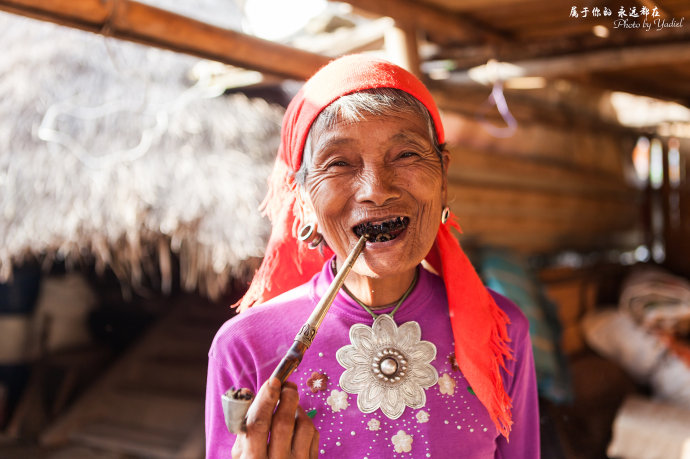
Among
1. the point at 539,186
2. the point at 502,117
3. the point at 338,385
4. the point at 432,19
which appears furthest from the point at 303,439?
the point at 539,186

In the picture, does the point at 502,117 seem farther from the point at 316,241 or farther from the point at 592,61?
the point at 316,241

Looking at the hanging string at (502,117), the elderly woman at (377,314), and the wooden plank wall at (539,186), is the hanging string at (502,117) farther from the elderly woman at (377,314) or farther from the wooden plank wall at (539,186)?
the elderly woman at (377,314)

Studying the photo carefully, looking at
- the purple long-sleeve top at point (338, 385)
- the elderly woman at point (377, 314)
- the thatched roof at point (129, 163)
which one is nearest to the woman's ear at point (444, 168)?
the elderly woman at point (377, 314)

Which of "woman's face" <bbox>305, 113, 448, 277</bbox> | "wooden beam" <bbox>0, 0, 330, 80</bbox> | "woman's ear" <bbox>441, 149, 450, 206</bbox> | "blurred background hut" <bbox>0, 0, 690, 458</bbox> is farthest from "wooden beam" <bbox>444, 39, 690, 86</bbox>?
"woman's face" <bbox>305, 113, 448, 277</bbox>

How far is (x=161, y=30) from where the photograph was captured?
2.20 metres

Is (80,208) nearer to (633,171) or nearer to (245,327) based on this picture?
(245,327)

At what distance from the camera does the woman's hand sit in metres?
0.97

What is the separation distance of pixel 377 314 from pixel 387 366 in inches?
4.8

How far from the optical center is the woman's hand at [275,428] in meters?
0.97

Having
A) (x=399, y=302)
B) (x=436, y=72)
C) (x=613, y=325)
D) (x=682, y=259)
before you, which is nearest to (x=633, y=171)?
(x=682, y=259)

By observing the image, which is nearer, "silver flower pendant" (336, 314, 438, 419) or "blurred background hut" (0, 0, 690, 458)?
"silver flower pendant" (336, 314, 438, 419)

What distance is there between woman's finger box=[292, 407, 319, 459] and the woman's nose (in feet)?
1.47

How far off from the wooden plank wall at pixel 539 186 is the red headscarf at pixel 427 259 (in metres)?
1.64

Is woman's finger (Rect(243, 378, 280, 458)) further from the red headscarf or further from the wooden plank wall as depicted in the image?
the wooden plank wall
